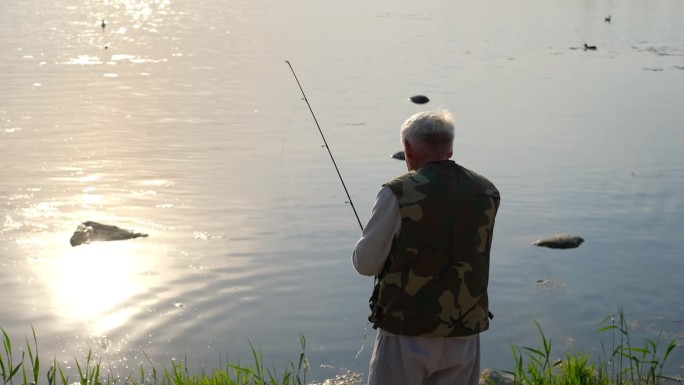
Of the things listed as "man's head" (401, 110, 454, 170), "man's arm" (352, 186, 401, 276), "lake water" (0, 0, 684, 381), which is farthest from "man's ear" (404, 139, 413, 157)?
"lake water" (0, 0, 684, 381)

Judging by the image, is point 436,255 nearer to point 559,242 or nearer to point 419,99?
point 559,242

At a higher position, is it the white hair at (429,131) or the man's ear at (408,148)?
the white hair at (429,131)

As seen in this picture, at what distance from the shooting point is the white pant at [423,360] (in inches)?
181

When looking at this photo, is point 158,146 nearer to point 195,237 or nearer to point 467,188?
point 195,237

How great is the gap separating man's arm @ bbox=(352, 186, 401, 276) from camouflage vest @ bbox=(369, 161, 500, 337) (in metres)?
0.03

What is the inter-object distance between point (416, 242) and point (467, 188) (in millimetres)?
304

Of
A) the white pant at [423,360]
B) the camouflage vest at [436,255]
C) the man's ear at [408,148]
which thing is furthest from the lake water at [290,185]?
the man's ear at [408,148]

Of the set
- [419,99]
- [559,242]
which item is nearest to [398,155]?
[559,242]

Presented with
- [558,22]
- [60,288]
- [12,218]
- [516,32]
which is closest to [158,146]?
[12,218]

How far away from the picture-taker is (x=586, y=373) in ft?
21.0

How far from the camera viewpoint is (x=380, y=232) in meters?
4.49

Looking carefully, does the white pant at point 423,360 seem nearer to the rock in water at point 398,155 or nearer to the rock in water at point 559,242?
the rock in water at point 559,242

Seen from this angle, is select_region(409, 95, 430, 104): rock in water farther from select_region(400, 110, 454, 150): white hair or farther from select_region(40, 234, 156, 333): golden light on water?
select_region(400, 110, 454, 150): white hair

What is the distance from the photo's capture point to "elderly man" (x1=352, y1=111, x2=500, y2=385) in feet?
14.7
